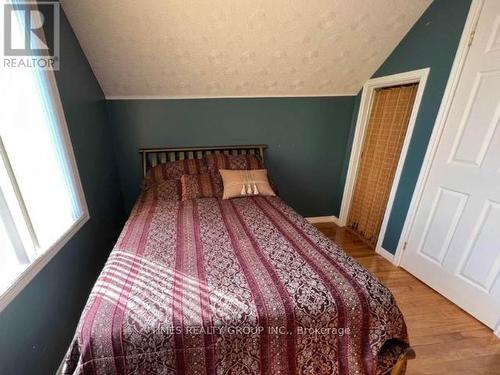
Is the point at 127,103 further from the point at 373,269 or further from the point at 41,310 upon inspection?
the point at 373,269

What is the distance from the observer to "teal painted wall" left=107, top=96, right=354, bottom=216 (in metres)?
2.41

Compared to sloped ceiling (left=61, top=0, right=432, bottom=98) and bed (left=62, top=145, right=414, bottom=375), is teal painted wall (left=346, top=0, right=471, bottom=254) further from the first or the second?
bed (left=62, top=145, right=414, bottom=375)

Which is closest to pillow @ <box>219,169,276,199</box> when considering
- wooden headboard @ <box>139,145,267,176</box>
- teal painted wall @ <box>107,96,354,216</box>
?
wooden headboard @ <box>139,145,267,176</box>

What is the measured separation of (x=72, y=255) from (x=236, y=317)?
1.26 meters

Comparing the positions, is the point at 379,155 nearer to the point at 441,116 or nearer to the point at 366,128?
the point at 366,128

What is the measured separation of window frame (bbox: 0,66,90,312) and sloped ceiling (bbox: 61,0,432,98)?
26.1 inches

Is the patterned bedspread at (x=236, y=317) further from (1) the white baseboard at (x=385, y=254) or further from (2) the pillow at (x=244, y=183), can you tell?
(1) the white baseboard at (x=385, y=254)

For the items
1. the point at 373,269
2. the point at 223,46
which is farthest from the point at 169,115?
the point at 373,269

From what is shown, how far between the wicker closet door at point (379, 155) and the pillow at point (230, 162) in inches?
50.8

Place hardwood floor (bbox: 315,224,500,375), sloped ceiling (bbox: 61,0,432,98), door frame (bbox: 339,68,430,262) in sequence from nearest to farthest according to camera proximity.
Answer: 1. hardwood floor (bbox: 315,224,500,375)
2. sloped ceiling (bbox: 61,0,432,98)
3. door frame (bbox: 339,68,430,262)

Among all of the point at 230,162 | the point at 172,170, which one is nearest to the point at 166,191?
the point at 172,170

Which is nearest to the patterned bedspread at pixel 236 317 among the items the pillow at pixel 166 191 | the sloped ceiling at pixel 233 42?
the pillow at pixel 166 191

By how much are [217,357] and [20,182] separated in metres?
1.27

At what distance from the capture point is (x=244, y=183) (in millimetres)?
2189
